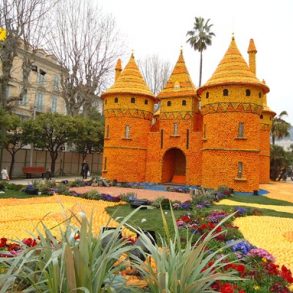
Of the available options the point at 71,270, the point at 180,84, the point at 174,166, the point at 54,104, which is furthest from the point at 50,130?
the point at 71,270

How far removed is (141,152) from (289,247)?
1893 centimetres

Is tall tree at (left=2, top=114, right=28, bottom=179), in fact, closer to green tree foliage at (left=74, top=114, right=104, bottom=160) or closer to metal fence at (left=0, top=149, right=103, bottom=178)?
metal fence at (left=0, top=149, right=103, bottom=178)

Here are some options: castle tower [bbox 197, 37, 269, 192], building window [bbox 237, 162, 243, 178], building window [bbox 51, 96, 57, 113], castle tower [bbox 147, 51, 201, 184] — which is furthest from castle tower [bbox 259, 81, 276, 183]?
building window [bbox 51, 96, 57, 113]

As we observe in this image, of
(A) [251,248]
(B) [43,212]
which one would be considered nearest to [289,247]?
(A) [251,248]

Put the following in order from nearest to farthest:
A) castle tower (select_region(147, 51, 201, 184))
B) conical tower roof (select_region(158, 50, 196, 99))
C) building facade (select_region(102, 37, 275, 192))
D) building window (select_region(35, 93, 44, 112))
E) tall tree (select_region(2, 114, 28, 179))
Result: building facade (select_region(102, 37, 275, 192))
castle tower (select_region(147, 51, 201, 184))
tall tree (select_region(2, 114, 28, 179))
conical tower roof (select_region(158, 50, 196, 99))
building window (select_region(35, 93, 44, 112))

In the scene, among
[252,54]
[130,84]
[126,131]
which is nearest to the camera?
[126,131]

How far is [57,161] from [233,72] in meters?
20.0

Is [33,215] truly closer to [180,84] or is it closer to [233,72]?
[233,72]

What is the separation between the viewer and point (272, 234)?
9891 millimetres

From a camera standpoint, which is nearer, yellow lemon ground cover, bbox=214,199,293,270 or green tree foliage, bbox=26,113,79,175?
yellow lemon ground cover, bbox=214,199,293,270

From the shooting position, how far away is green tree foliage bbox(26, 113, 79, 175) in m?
27.3

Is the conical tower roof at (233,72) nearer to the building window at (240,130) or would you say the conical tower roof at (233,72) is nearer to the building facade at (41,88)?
the building window at (240,130)

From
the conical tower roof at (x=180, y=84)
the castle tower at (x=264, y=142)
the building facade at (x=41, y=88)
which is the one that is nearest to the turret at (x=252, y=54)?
the castle tower at (x=264, y=142)

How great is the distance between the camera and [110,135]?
26781 millimetres
